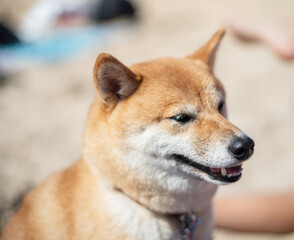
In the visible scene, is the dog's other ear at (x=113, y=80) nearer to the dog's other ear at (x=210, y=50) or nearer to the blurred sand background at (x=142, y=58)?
the dog's other ear at (x=210, y=50)

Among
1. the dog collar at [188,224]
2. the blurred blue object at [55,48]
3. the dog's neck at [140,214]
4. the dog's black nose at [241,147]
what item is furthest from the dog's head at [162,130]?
the blurred blue object at [55,48]

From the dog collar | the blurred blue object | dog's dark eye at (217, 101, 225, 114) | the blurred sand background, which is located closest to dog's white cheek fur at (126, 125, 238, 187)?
the dog collar

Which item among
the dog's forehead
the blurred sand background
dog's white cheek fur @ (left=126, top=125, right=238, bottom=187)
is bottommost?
the blurred sand background

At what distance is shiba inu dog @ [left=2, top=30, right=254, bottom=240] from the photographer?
205 cm

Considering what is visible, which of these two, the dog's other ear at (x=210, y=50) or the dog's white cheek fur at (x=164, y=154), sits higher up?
the dog's other ear at (x=210, y=50)

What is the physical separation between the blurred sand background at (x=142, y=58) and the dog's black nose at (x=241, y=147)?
1547mm

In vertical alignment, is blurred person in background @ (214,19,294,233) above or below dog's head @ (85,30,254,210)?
below

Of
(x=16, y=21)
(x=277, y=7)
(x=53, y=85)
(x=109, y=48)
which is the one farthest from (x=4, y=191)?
(x=277, y=7)

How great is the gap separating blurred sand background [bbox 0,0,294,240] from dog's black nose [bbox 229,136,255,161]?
155cm

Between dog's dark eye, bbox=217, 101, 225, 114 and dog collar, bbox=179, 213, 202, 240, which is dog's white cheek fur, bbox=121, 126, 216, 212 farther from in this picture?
dog's dark eye, bbox=217, 101, 225, 114

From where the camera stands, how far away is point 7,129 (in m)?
4.21

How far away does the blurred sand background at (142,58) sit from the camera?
3.69m

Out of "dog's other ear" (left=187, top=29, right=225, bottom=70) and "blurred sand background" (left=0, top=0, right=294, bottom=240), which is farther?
"blurred sand background" (left=0, top=0, right=294, bottom=240)

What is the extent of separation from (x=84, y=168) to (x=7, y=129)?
2240mm
